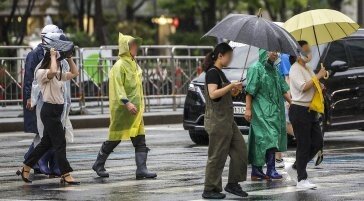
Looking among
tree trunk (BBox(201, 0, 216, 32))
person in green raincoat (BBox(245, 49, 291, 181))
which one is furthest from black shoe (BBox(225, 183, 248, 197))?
tree trunk (BBox(201, 0, 216, 32))

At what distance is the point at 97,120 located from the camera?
25.9m

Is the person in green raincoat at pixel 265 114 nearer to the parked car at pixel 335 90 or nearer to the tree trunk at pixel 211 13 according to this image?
the parked car at pixel 335 90

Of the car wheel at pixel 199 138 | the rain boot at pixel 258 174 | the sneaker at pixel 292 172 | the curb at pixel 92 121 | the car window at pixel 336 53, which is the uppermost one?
→ the car window at pixel 336 53

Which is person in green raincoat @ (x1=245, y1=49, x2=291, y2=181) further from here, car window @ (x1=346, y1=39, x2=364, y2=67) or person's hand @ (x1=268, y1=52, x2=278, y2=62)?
car window @ (x1=346, y1=39, x2=364, y2=67)

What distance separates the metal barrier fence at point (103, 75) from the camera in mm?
25594

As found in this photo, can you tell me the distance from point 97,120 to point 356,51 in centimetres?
825

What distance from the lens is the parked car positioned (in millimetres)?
18328

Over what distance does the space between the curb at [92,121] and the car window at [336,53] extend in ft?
26.7

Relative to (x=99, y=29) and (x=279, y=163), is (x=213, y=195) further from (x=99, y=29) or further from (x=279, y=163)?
(x=99, y=29)

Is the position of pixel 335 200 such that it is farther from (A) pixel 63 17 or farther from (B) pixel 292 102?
(A) pixel 63 17

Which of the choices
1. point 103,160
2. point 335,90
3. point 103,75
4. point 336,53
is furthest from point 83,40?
point 103,160

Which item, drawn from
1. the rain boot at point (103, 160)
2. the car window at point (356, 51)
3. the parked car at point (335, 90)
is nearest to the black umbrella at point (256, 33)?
the rain boot at point (103, 160)

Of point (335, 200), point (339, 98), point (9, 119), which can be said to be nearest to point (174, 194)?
point (335, 200)

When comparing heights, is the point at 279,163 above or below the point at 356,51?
below
